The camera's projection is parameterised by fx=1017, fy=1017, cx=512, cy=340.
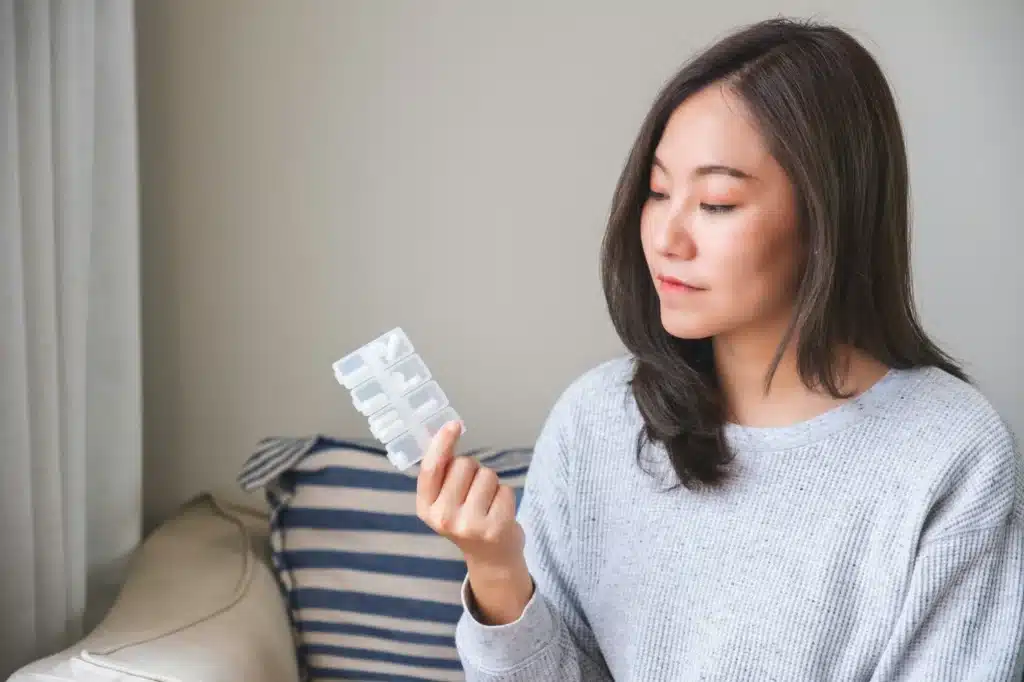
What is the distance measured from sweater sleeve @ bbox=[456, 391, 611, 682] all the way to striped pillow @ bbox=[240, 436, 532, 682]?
247mm

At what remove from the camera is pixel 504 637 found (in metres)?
0.91

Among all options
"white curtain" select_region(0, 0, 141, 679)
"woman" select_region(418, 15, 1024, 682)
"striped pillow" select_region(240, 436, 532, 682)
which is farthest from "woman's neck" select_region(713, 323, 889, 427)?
"white curtain" select_region(0, 0, 141, 679)

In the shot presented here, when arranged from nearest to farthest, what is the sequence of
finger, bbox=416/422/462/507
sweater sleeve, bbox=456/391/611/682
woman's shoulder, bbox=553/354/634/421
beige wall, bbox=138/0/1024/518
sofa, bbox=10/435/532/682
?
finger, bbox=416/422/462/507, sweater sleeve, bbox=456/391/611/682, woman's shoulder, bbox=553/354/634/421, sofa, bbox=10/435/532/682, beige wall, bbox=138/0/1024/518

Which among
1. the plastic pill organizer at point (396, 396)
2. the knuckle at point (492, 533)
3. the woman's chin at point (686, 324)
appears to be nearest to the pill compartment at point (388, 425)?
the plastic pill organizer at point (396, 396)

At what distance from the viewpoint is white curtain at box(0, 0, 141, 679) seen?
42.9 inches

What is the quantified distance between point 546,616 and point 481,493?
0.17 m

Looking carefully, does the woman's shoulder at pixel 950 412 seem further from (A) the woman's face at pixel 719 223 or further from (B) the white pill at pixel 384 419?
(B) the white pill at pixel 384 419

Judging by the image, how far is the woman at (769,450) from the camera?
0.87 meters

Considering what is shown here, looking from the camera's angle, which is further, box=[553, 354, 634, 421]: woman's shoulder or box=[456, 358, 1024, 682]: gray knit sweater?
box=[553, 354, 634, 421]: woman's shoulder

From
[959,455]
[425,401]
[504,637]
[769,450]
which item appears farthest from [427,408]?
[959,455]

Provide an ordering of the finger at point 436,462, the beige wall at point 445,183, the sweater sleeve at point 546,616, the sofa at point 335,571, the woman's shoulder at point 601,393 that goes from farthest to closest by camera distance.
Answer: the beige wall at point 445,183 → the sofa at point 335,571 → the woman's shoulder at point 601,393 → the sweater sleeve at point 546,616 → the finger at point 436,462

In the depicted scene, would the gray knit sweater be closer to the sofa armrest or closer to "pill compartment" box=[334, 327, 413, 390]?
"pill compartment" box=[334, 327, 413, 390]

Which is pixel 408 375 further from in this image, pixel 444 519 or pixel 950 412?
pixel 950 412

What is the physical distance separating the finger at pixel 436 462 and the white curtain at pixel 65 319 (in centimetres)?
55
